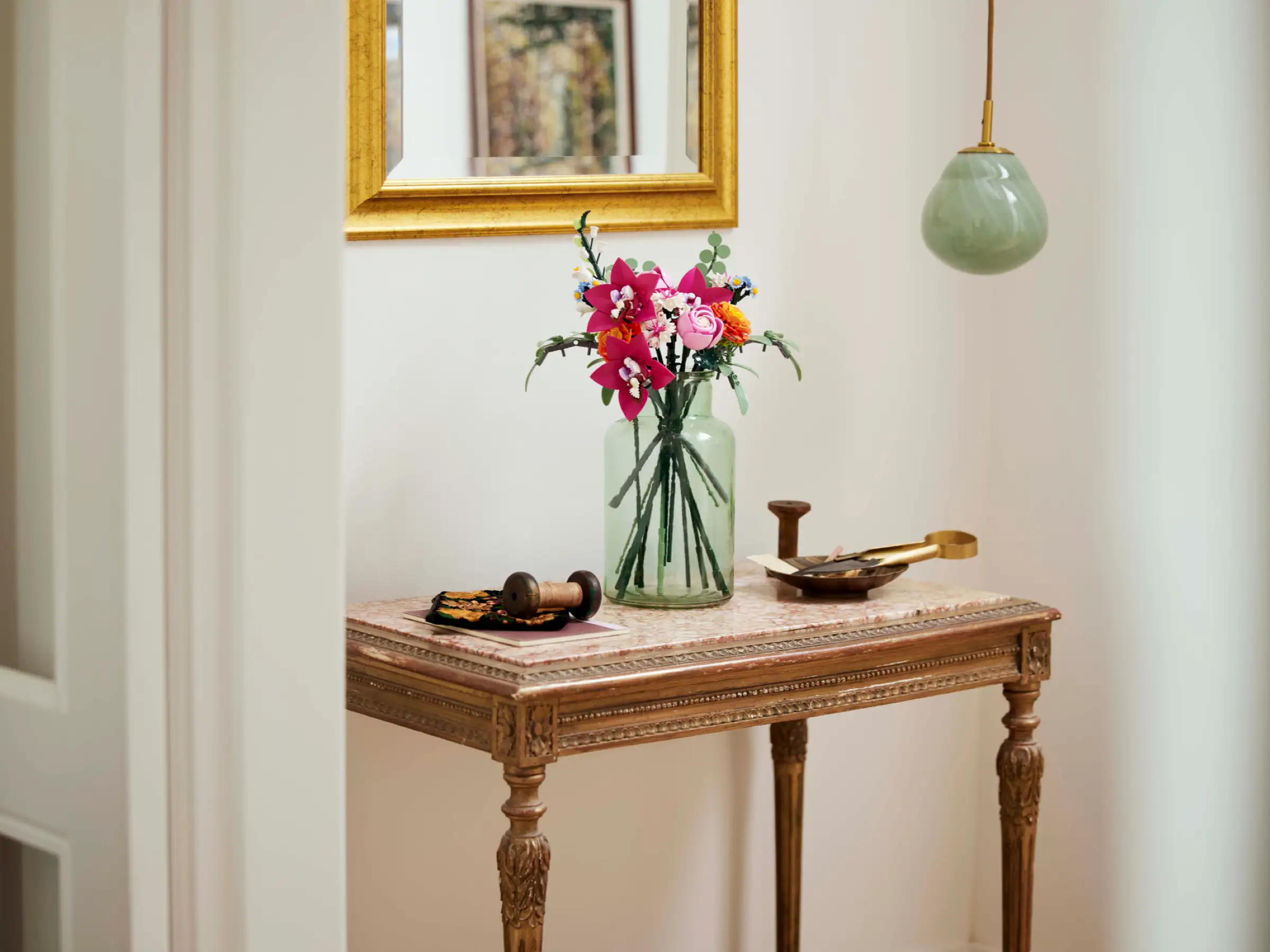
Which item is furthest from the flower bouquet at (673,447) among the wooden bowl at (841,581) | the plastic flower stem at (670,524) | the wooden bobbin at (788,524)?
the wooden bobbin at (788,524)

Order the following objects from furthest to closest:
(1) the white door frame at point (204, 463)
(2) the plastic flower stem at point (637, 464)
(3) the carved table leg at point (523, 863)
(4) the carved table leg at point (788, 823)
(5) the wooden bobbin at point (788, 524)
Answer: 1. (4) the carved table leg at point (788, 823)
2. (5) the wooden bobbin at point (788, 524)
3. (2) the plastic flower stem at point (637, 464)
4. (3) the carved table leg at point (523, 863)
5. (1) the white door frame at point (204, 463)

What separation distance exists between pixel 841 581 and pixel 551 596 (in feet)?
1.57

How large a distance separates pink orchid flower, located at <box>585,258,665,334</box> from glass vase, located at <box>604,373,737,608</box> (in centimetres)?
12

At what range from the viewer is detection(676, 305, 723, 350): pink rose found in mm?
1860

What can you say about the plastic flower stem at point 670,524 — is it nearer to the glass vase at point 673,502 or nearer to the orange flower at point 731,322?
the glass vase at point 673,502

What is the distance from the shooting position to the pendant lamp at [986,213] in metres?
2.06

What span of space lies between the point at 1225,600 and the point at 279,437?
1.76 metres

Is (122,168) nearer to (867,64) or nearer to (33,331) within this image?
(33,331)

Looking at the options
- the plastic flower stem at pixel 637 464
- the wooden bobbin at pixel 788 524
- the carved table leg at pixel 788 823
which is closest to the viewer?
the plastic flower stem at pixel 637 464

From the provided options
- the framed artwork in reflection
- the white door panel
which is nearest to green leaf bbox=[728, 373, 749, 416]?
the framed artwork in reflection

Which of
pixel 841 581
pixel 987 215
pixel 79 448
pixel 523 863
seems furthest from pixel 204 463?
pixel 987 215

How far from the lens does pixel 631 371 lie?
1.85m

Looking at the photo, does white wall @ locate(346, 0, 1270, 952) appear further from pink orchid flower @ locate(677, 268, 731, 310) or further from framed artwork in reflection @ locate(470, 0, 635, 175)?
pink orchid flower @ locate(677, 268, 731, 310)

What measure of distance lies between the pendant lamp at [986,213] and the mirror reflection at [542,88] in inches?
17.0
